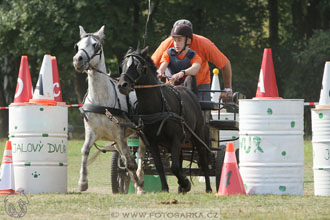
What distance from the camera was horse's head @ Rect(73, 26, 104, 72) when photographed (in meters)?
10.3

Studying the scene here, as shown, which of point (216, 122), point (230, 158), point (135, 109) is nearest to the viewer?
point (230, 158)

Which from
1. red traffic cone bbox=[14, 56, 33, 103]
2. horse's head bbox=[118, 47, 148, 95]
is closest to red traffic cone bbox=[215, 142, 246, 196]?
horse's head bbox=[118, 47, 148, 95]

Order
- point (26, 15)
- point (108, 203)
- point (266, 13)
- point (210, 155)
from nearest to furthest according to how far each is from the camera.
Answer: point (108, 203)
point (210, 155)
point (26, 15)
point (266, 13)

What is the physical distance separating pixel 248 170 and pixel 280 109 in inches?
34.0

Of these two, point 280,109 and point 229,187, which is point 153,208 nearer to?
point 229,187

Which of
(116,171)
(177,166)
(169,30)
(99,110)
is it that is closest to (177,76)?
(99,110)

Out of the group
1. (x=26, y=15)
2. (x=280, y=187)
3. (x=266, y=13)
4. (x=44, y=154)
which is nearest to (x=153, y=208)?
(x=280, y=187)

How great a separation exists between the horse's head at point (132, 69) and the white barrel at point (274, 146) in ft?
4.48

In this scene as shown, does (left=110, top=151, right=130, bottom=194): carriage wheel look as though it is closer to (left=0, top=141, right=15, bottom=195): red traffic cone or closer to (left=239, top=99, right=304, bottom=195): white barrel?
(left=0, top=141, right=15, bottom=195): red traffic cone

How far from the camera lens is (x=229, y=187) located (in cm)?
983

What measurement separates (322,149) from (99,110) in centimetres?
296

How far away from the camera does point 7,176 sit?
11.0 m

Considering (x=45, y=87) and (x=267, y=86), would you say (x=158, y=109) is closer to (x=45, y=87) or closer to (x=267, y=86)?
(x=267, y=86)

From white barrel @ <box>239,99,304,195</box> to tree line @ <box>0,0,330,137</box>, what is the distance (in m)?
21.5
